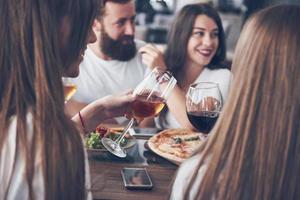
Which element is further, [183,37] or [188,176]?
[183,37]

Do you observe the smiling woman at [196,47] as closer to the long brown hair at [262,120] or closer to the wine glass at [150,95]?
the wine glass at [150,95]

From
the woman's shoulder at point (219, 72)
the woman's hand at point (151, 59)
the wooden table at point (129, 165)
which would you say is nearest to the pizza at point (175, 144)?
the wooden table at point (129, 165)

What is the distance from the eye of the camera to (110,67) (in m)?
2.66

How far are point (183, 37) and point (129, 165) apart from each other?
4.17 ft

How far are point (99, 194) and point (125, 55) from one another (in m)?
1.53

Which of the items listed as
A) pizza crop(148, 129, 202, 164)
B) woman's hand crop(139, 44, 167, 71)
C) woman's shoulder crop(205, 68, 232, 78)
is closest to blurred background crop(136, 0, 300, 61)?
woman's shoulder crop(205, 68, 232, 78)

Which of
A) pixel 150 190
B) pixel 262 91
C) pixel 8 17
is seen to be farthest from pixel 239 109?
pixel 8 17

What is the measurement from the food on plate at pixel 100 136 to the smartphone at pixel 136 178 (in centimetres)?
15

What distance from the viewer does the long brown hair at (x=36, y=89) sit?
929mm

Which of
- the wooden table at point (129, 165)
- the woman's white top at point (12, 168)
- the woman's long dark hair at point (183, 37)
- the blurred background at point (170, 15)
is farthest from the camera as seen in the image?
the blurred background at point (170, 15)

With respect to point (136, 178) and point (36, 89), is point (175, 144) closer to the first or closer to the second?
point (136, 178)

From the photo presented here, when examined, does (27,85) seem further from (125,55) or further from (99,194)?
(125,55)

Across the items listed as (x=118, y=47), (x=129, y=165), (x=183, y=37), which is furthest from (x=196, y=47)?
(x=129, y=165)

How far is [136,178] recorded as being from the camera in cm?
129
